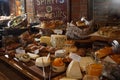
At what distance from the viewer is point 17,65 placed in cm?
168

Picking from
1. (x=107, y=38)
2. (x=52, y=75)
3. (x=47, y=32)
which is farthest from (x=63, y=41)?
(x=52, y=75)

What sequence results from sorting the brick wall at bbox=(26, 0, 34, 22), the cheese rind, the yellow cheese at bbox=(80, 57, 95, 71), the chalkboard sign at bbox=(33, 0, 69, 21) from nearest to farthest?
1. the cheese rind
2. the yellow cheese at bbox=(80, 57, 95, 71)
3. the chalkboard sign at bbox=(33, 0, 69, 21)
4. the brick wall at bbox=(26, 0, 34, 22)

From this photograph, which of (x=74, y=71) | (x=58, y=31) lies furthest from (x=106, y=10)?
(x=74, y=71)

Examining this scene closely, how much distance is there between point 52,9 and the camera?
9.43 ft

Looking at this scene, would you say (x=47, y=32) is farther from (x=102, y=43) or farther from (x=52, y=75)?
(x=52, y=75)

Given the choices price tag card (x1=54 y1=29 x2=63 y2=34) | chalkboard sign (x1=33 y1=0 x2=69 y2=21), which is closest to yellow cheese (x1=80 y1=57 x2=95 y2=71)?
price tag card (x1=54 y1=29 x2=63 y2=34)

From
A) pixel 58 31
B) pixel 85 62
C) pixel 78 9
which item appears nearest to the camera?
pixel 85 62

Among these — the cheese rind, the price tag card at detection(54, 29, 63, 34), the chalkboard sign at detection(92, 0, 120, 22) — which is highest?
the chalkboard sign at detection(92, 0, 120, 22)

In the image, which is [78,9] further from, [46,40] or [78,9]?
[46,40]

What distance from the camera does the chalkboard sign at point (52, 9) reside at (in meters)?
2.60

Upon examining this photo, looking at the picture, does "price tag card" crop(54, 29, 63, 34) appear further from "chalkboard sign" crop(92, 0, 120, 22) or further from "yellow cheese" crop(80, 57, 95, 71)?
"yellow cheese" crop(80, 57, 95, 71)

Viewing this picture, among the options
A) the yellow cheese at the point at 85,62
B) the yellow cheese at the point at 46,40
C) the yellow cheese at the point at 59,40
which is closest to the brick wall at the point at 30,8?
the yellow cheese at the point at 46,40

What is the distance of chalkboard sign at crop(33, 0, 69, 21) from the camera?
8.52 feet

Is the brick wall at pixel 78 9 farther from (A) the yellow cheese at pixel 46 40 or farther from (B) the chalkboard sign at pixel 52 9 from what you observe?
(A) the yellow cheese at pixel 46 40
